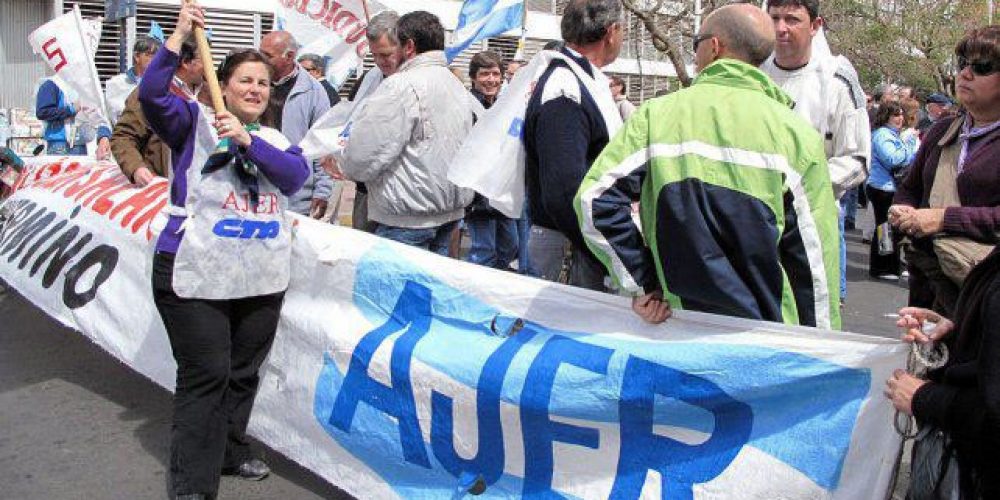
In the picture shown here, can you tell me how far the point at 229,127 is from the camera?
3.50 m

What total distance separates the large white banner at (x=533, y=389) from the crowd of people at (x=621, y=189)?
173 mm

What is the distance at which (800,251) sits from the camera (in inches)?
115

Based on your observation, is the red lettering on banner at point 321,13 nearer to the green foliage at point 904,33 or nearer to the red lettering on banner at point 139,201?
the red lettering on banner at point 139,201

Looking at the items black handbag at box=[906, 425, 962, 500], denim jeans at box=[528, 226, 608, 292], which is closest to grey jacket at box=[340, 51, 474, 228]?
denim jeans at box=[528, 226, 608, 292]

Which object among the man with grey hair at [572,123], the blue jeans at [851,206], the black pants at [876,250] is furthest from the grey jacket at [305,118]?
the blue jeans at [851,206]

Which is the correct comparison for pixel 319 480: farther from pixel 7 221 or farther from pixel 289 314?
pixel 7 221

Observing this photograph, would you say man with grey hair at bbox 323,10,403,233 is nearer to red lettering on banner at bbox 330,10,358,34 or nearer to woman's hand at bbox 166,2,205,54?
A: woman's hand at bbox 166,2,205,54

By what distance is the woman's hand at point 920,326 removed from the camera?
2486mm

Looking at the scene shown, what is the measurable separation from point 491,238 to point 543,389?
11.6 ft

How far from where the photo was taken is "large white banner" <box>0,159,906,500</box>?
278cm

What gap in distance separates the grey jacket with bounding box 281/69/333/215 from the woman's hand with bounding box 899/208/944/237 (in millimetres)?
3734

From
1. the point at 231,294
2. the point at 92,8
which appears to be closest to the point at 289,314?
the point at 231,294

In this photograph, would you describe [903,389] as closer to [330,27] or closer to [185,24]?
[185,24]

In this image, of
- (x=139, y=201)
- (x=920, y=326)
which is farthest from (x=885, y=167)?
(x=920, y=326)
